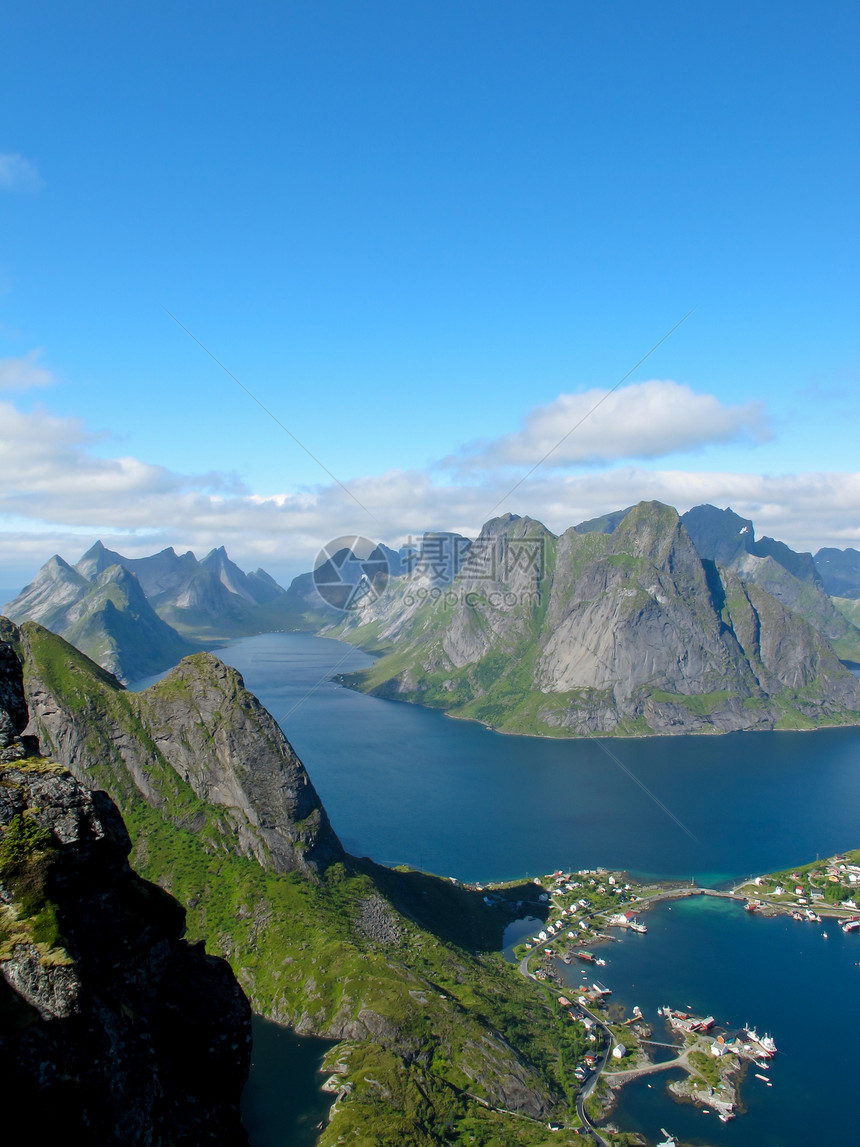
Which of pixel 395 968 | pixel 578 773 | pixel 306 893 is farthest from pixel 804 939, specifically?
pixel 578 773

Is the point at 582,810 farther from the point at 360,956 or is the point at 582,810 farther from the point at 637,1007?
the point at 360,956

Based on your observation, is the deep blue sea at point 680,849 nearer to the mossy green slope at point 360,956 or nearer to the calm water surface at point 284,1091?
the calm water surface at point 284,1091

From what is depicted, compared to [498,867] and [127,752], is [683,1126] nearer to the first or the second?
[498,867]

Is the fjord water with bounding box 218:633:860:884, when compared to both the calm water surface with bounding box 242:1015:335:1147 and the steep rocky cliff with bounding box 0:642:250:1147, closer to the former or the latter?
the calm water surface with bounding box 242:1015:335:1147

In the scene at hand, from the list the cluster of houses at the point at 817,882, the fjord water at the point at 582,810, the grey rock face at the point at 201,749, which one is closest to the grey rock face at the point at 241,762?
the grey rock face at the point at 201,749

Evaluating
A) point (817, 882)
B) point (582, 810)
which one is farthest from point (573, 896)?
point (582, 810)

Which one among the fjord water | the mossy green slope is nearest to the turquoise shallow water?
the mossy green slope

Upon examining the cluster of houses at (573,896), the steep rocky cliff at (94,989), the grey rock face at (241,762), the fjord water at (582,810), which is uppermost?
the steep rocky cliff at (94,989)

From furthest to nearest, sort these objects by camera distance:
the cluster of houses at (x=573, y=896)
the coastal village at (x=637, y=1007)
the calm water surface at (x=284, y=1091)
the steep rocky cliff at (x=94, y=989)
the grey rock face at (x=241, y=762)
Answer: the cluster of houses at (x=573, y=896), the grey rock face at (x=241, y=762), the coastal village at (x=637, y=1007), the calm water surface at (x=284, y=1091), the steep rocky cliff at (x=94, y=989)
